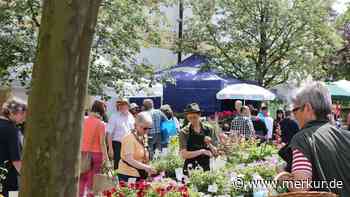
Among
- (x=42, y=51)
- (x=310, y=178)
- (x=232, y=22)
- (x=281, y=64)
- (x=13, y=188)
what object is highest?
(x=232, y=22)

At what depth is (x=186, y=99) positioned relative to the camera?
23.1 m

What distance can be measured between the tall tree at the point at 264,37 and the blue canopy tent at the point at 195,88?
1.38 m

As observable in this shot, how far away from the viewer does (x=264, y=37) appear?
24.3m

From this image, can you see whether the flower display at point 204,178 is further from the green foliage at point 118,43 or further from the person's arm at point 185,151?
the green foliage at point 118,43

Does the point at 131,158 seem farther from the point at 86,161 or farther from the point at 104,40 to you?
the point at 104,40

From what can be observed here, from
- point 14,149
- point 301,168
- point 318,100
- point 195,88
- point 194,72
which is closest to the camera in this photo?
point 301,168

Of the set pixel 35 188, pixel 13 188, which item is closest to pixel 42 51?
pixel 35 188

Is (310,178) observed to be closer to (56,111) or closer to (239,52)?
(56,111)

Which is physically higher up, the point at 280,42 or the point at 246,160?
the point at 280,42

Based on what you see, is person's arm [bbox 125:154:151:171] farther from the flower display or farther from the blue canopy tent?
the blue canopy tent

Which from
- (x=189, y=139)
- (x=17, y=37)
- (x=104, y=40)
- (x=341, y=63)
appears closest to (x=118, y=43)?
(x=104, y=40)

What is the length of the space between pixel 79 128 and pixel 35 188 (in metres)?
0.30

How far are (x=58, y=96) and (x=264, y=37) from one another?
22.5 m

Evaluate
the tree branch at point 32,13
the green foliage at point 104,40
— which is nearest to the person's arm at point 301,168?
the green foliage at point 104,40
